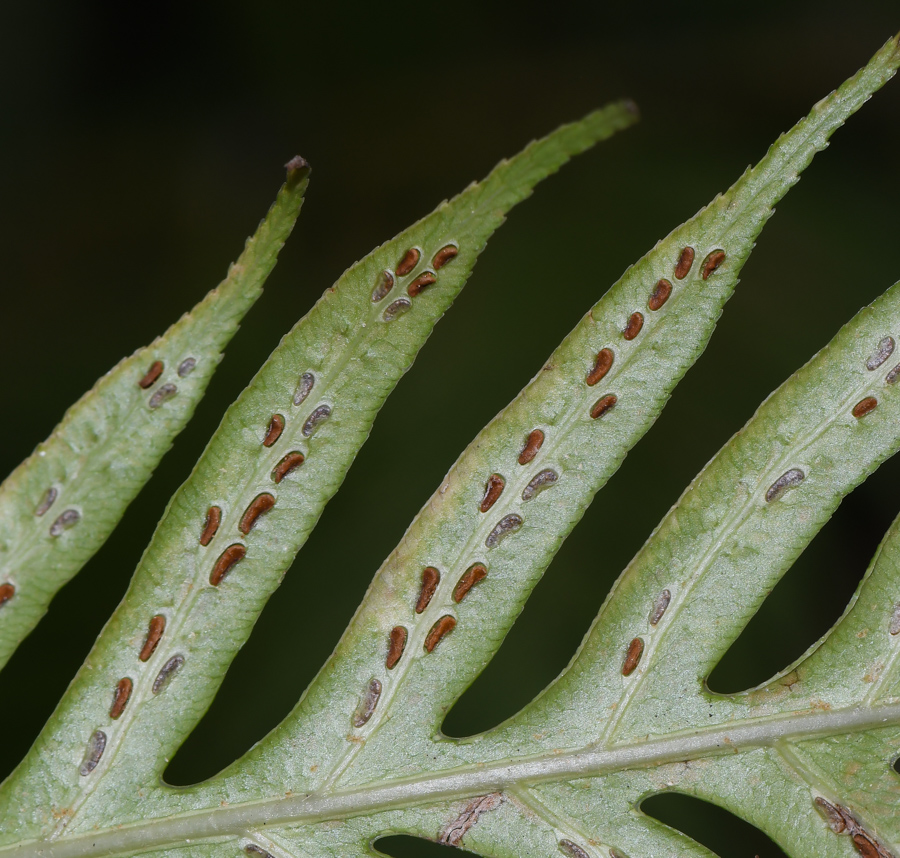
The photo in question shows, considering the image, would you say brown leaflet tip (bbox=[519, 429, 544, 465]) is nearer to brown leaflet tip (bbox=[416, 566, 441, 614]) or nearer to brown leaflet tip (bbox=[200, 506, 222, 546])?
brown leaflet tip (bbox=[416, 566, 441, 614])

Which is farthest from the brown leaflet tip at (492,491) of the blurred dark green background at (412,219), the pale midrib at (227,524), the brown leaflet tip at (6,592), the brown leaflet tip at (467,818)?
the blurred dark green background at (412,219)

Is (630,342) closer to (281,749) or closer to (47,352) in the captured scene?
(281,749)

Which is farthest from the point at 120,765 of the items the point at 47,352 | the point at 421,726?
the point at 47,352

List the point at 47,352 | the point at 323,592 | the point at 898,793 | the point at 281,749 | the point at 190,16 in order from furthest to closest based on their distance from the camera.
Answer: the point at 190,16 < the point at 47,352 < the point at 323,592 < the point at 281,749 < the point at 898,793

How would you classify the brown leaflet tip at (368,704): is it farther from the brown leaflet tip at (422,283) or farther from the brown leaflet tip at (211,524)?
the brown leaflet tip at (422,283)

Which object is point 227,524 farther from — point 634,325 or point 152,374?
point 634,325

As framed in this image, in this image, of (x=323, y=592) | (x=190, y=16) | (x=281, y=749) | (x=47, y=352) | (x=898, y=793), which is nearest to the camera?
(x=898, y=793)

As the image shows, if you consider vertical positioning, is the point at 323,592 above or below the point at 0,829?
above
